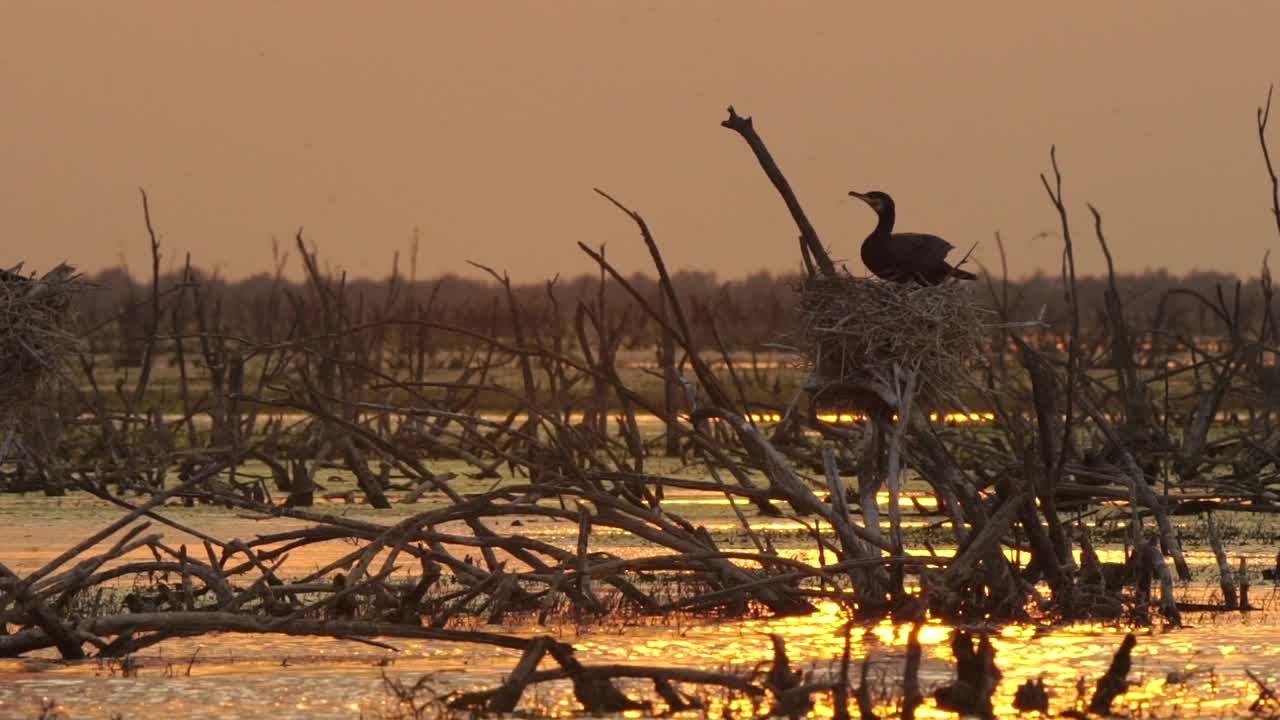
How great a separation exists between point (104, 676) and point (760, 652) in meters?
2.38

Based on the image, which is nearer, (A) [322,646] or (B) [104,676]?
(B) [104,676]

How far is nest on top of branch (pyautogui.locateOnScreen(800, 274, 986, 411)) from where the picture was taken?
8984 mm

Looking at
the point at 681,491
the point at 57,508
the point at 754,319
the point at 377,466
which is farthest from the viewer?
Answer: the point at 754,319

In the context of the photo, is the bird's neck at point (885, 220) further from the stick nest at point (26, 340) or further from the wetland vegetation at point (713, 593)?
the stick nest at point (26, 340)

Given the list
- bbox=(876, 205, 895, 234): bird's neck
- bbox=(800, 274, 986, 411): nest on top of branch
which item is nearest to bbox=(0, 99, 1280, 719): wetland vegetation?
bbox=(800, 274, 986, 411): nest on top of branch

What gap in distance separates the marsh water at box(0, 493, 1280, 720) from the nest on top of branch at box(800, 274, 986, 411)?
38.0 inches

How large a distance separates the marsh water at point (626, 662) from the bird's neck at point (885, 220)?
1.70m

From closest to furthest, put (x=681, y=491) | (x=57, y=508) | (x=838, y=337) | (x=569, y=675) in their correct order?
(x=569, y=675) → (x=838, y=337) → (x=57, y=508) → (x=681, y=491)

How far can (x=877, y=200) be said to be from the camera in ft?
34.1

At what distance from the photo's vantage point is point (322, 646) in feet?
28.1

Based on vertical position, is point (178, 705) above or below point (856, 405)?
below

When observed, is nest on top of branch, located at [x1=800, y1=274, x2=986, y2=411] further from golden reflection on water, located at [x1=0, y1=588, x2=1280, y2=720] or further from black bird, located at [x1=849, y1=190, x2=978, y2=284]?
golden reflection on water, located at [x1=0, y1=588, x2=1280, y2=720]

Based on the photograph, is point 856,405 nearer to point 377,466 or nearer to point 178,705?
point 178,705

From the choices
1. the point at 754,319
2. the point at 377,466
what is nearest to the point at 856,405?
the point at 377,466
